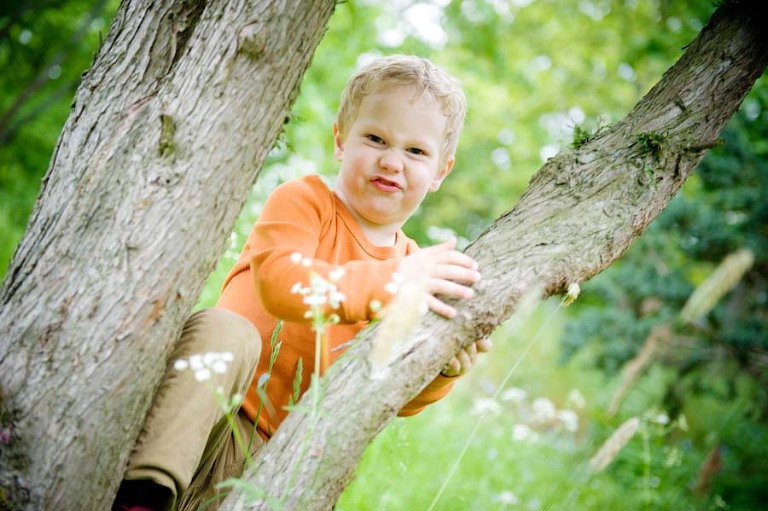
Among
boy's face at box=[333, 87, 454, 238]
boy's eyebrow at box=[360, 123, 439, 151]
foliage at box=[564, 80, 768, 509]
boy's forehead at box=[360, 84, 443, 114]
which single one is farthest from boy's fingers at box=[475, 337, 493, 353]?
foliage at box=[564, 80, 768, 509]

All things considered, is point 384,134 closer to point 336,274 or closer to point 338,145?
point 338,145

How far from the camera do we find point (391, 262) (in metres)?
1.78

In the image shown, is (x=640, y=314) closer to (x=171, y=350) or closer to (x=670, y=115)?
(x=670, y=115)

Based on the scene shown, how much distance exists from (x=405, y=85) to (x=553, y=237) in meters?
0.83

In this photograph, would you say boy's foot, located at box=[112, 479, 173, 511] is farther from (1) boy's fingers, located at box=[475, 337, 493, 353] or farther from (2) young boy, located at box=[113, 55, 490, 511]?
(1) boy's fingers, located at box=[475, 337, 493, 353]

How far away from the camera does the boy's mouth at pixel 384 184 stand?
2213 mm

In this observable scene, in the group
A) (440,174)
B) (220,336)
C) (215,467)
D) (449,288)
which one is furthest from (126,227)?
(440,174)

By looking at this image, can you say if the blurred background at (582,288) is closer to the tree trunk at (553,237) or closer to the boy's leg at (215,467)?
the tree trunk at (553,237)

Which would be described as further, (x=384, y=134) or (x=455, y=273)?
(x=384, y=134)

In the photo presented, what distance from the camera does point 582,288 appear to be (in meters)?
2.33

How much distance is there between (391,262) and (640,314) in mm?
6125

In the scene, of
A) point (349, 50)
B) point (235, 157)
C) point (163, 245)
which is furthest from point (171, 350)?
point (349, 50)

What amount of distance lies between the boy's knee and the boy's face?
731 mm

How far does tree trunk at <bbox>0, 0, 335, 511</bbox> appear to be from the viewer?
141cm
